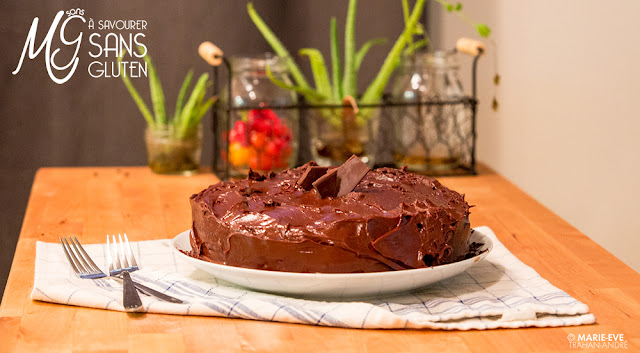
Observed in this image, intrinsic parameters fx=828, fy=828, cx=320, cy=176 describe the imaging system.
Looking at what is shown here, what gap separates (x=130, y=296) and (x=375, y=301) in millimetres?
317

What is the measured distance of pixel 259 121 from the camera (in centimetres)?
197

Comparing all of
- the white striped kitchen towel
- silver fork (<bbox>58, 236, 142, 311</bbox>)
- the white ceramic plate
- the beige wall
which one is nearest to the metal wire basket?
the beige wall

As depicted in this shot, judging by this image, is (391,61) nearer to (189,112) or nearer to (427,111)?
(427,111)

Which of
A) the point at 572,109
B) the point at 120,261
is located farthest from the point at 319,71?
the point at 120,261

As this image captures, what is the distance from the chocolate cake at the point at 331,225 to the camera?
1.02 metres

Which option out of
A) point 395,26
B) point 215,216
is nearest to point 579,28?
point 395,26

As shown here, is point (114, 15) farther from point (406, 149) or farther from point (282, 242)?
point (282, 242)

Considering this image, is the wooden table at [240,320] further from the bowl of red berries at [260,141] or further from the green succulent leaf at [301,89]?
the green succulent leaf at [301,89]

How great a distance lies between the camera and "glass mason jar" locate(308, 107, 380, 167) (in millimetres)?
2045

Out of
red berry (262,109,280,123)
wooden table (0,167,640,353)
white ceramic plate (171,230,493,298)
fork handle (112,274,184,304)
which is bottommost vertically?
wooden table (0,167,640,353)

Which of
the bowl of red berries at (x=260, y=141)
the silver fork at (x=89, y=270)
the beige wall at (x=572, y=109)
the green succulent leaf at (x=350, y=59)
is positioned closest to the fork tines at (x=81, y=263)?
the silver fork at (x=89, y=270)

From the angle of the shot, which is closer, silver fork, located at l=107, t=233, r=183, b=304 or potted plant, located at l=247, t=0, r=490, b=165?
silver fork, located at l=107, t=233, r=183, b=304

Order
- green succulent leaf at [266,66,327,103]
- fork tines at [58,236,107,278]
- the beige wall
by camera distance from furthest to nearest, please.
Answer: green succulent leaf at [266,66,327,103]
the beige wall
fork tines at [58,236,107,278]

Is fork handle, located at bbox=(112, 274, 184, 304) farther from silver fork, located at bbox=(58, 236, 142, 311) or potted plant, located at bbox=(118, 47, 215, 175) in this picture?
potted plant, located at bbox=(118, 47, 215, 175)
